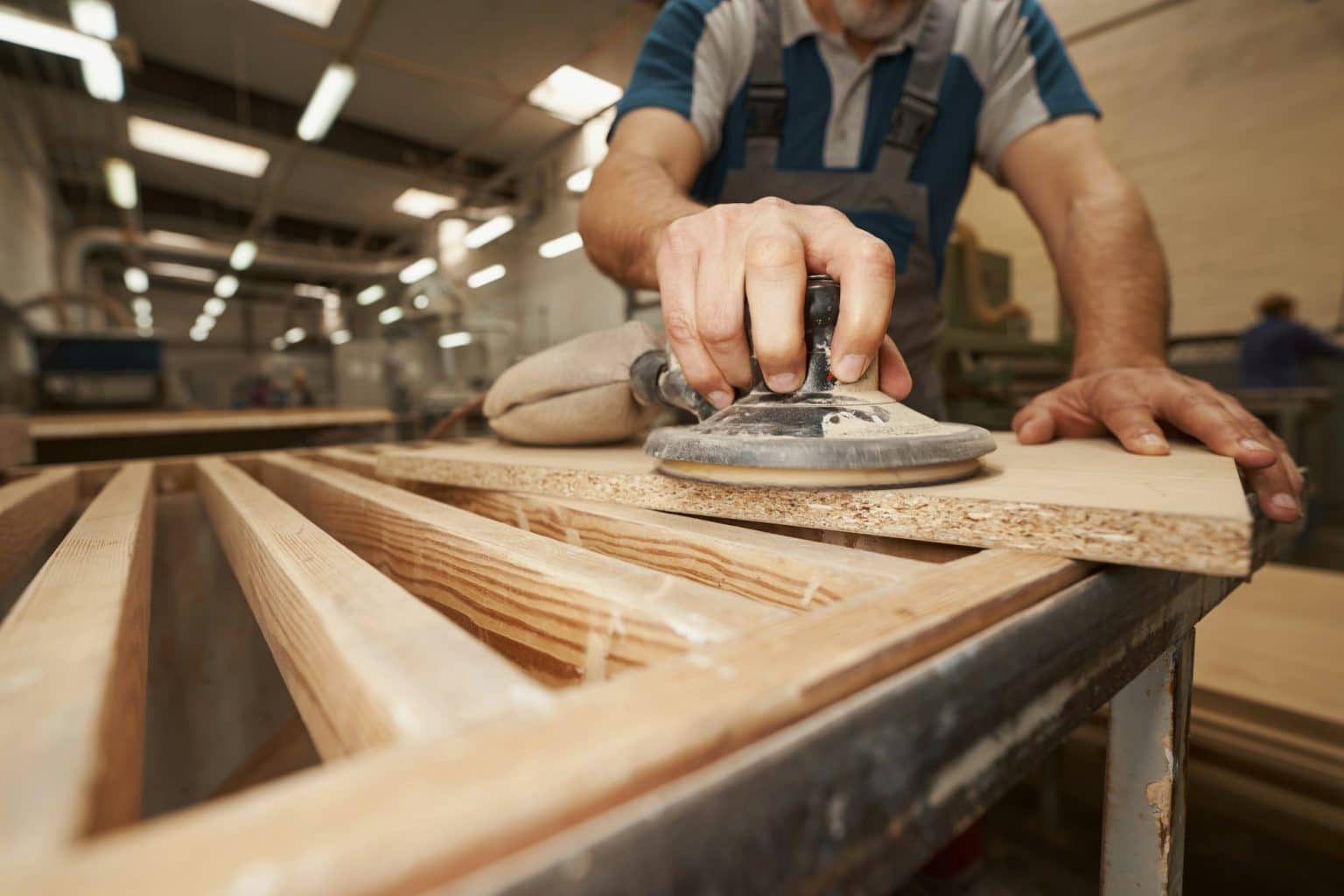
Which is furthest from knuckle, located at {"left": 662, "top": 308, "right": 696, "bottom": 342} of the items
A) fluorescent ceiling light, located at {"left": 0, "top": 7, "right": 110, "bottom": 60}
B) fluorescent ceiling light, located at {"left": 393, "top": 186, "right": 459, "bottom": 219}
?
fluorescent ceiling light, located at {"left": 393, "top": 186, "right": 459, "bottom": 219}

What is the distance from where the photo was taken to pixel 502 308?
328 inches

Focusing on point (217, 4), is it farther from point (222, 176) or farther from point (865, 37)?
point (865, 37)

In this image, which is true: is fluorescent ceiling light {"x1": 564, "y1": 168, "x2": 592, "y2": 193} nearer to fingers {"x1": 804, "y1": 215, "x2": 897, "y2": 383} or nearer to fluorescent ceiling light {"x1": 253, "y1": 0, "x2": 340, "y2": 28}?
fingers {"x1": 804, "y1": 215, "x2": 897, "y2": 383}

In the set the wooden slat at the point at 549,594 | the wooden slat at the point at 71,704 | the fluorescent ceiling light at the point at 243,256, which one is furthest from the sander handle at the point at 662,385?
the fluorescent ceiling light at the point at 243,256

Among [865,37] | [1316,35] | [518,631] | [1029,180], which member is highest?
[1316,35]

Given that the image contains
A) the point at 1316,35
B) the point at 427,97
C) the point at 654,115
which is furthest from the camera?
the point at 427,97

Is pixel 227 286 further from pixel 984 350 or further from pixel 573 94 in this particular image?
pixel 984 350

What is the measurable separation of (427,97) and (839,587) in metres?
7.45

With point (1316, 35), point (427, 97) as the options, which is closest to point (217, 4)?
point (427, 97)

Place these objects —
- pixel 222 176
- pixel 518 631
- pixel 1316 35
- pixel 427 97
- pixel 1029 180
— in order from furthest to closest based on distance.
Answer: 1. pixel 222 176
2. pixel 427 97
3. pixel 1316 35
4. pixel 1029 180
5. pixel 518 631

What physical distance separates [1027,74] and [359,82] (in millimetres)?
6610

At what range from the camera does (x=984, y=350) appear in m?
3.16

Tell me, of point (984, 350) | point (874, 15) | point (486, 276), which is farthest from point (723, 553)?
point (486, 276)

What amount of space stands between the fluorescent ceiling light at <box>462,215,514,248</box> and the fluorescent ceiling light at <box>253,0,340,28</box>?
2.81m
